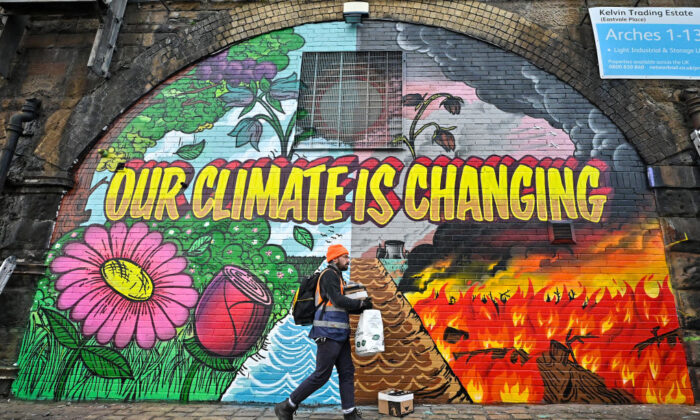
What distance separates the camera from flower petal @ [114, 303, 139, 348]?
206 inches

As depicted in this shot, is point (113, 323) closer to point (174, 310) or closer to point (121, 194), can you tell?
point (174, 310)

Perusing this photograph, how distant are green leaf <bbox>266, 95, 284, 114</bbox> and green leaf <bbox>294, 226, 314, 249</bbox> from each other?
1981 millimetres

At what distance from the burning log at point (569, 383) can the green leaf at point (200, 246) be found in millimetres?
4752

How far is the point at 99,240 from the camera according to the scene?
568cm

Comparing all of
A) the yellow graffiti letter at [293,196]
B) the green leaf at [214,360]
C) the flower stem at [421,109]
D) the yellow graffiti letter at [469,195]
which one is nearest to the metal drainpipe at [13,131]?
the green leaf at [214,360]

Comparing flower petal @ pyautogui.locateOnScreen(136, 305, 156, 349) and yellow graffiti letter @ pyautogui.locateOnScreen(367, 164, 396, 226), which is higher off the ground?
yellow graffiti letter @ pyautogui.locateOnScreen(367, 164, 396, 226)

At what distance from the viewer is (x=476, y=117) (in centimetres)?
592

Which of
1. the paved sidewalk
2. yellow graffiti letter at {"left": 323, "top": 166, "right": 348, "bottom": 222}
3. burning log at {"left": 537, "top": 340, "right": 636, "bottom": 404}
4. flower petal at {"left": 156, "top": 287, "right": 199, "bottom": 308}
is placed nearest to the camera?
the paved sidewalk

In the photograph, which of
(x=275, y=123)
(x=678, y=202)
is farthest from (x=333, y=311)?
(x=678, y=202)

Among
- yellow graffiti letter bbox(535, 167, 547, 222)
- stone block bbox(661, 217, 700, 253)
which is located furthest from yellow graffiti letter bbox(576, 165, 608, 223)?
stone block bbox(661, 217, 700, 253)

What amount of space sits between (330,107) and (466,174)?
241 cm

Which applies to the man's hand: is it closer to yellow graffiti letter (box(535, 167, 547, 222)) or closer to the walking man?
the walking man

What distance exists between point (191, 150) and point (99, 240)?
1869 millimetres

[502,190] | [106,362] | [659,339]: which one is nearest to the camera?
[659,339]
